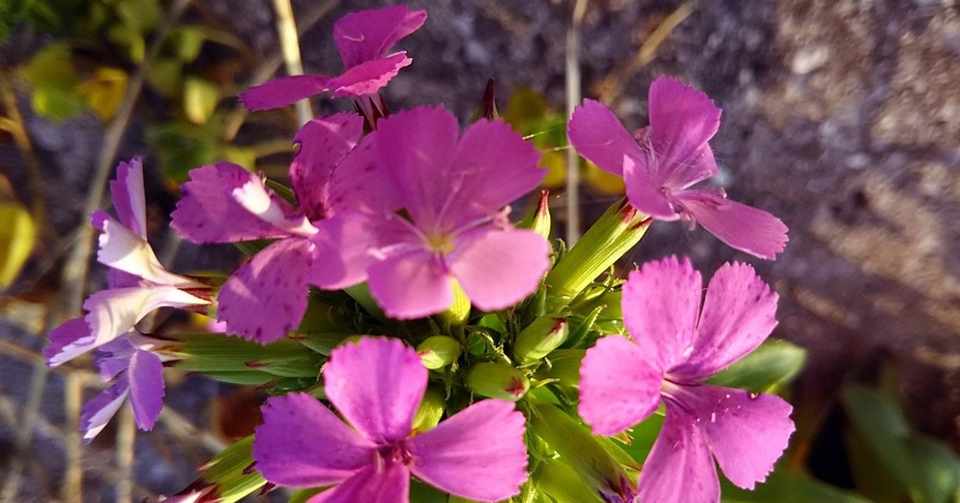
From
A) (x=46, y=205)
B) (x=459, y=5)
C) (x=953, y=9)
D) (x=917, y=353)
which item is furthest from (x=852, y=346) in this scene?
(x=46, y=205)

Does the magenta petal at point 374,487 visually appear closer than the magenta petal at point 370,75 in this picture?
Yes

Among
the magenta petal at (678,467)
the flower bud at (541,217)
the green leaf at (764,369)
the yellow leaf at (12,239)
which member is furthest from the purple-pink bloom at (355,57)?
the yellow leaf at (12,239)

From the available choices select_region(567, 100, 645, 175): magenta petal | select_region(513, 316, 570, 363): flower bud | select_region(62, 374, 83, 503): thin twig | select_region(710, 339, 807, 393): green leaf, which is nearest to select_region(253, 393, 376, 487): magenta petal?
select_region(513, 316, 570, 363): flower bud

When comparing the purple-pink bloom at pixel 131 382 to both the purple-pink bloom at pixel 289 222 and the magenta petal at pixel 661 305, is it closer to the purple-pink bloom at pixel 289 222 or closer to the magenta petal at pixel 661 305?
the purple-pink bloom at pixel 289 222

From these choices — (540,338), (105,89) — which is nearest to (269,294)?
(540,338)

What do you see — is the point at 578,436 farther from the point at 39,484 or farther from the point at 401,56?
the point at 39,484

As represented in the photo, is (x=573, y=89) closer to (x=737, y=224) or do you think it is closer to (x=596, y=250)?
(x=596, y=250)
